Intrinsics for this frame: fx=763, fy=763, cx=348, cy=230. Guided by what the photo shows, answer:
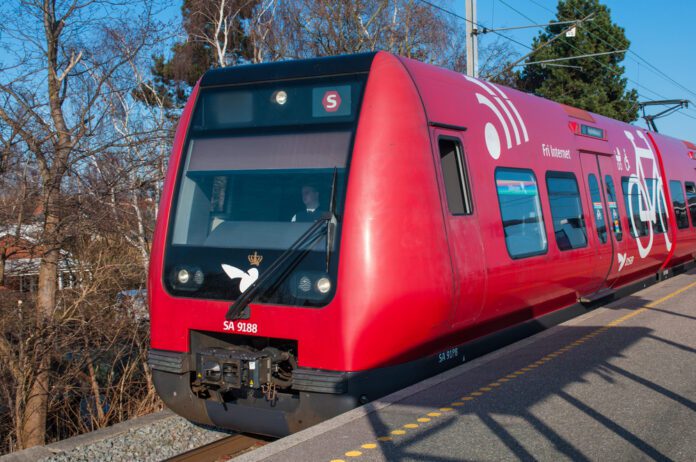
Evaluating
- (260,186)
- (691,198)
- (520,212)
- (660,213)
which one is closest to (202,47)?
(691,198)

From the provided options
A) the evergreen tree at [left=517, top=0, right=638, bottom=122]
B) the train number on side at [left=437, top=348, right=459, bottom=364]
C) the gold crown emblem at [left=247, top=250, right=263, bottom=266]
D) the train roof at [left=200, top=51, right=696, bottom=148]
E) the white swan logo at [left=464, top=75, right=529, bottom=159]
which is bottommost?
the train number on side at [left=437, top=348, right=459, bottom=364]

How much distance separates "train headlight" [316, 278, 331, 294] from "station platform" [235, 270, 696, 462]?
35.2 inches

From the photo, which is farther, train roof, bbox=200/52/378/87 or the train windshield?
train roof, bbox=200/52/378/87

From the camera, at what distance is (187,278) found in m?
6.14

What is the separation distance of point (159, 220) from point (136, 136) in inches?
166

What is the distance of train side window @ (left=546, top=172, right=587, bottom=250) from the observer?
841 cm

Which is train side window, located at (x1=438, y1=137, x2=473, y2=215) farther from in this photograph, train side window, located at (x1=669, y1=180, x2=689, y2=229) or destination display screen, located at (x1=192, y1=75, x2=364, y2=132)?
train side window, located at (x1=669, y1=180, x2=689, y2=229)

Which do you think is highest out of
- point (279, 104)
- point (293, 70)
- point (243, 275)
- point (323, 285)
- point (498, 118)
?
point (293, 70)

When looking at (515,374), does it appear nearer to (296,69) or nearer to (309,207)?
(309,207)

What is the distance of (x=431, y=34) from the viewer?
30.3 meters

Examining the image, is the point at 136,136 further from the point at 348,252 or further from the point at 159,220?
the point at 348,252

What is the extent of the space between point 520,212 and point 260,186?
2.83m

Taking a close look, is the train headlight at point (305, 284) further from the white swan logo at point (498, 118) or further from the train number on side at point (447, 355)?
the white swan logo at point (498, 118)

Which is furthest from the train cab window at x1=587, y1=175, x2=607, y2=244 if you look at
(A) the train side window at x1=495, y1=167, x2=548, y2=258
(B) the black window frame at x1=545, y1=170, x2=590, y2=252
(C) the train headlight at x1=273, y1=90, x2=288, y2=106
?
(C) the train headlight at x1=273, y1=90, x2=288, y2=106
